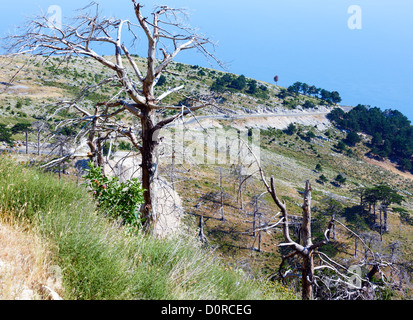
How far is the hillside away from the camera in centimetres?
989

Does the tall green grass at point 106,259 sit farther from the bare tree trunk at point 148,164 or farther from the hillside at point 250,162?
the bare tree trunk at point 148,164

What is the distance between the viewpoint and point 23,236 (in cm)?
404

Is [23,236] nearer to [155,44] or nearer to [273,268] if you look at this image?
[155,44]

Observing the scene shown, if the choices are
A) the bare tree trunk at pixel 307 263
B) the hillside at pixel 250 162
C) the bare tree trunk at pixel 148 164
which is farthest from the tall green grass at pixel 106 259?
the bare tree trunk at pixel 307 263

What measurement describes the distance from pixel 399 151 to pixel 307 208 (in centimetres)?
10775

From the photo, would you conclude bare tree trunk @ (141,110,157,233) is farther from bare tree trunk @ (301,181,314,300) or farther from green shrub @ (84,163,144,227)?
bare tree trunk @ (301,181,314,300)

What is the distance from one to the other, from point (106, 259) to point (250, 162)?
3526cm

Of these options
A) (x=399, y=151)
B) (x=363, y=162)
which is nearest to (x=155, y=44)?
(x=363, y=162)

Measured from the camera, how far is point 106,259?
385 cm

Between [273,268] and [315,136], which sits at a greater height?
[315,136]

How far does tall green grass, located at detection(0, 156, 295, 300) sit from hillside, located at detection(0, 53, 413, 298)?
104 cm

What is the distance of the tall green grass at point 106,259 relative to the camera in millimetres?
3658

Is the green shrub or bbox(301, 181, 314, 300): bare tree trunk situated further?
bbox(301, 181, 314, 300): bare tree trunk

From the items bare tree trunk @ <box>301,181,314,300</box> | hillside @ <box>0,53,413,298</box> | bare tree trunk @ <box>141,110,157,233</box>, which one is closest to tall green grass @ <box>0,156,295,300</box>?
hillside @ <box>0,53,413,298</box>
